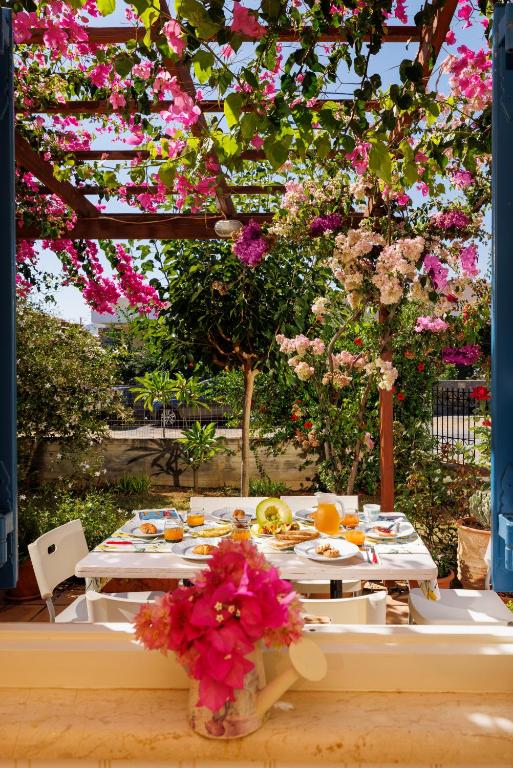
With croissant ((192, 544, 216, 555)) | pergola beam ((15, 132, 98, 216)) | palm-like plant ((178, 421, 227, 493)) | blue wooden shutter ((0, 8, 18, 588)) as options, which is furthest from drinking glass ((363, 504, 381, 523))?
palm-like plant ((178, 421, 227, 493))

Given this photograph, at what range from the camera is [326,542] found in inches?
107

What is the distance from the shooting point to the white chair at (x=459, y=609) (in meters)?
2.71

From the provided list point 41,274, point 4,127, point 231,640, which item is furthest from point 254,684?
point 41,274

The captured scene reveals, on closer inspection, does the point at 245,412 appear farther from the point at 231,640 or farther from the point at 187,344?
the point at 231,640

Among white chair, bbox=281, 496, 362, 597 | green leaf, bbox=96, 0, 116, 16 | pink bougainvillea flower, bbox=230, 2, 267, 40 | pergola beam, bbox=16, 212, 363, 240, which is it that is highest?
pergola beam, bbox=16, 212, 363, 240

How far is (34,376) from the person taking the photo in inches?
200

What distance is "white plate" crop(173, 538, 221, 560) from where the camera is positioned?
2.57 m

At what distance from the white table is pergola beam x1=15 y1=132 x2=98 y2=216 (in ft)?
7.15

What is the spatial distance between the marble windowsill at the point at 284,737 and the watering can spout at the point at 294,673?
46 mm

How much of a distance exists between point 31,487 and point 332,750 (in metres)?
5.50

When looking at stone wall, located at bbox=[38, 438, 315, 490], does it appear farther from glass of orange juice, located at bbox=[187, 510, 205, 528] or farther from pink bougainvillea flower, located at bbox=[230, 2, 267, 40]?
pink bougainvillea flower, located at bbox=[230, 2, 267, 40]

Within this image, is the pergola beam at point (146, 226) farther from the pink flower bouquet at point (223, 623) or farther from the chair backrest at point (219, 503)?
the pink flower bouquet at point (223, 623)

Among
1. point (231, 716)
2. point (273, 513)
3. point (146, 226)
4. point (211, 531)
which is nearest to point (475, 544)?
point (273, 513)

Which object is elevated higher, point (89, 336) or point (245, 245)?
point (245, 245)
